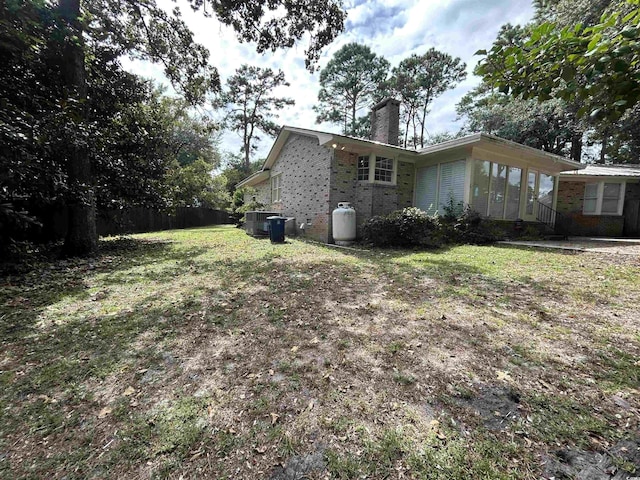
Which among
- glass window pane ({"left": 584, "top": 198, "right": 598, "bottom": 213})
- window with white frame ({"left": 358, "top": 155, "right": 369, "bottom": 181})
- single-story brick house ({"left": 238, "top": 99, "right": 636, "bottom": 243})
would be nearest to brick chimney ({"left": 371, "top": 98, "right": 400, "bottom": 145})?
single-story brick house ({"left": 238, "top": 99, "right": 636, "bottom": 243})

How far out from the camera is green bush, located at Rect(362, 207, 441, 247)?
8.30 metres

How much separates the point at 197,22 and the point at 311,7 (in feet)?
11.7

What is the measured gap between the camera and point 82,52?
6824 mm

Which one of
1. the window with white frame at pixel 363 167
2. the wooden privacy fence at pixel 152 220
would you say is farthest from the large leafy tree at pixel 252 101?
the window with white frame at pixel 363 167

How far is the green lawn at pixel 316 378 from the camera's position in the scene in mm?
1561

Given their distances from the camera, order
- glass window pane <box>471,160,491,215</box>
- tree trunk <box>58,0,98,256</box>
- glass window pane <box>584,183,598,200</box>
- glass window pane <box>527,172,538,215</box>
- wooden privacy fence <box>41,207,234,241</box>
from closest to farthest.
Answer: tree trunk <box>58,0,98,256</box>, wooden privacy fence <box>41,207,234,241</box>, glass window pane <box>471,160,491,215</box>, glass window pane <box>527,172,538,215</box>, glass window pane <box>584,183,598,200</box>

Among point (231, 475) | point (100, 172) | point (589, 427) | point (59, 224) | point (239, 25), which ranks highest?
point (239, 25)

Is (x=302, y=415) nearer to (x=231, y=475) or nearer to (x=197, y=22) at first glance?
(x=231, y=475)

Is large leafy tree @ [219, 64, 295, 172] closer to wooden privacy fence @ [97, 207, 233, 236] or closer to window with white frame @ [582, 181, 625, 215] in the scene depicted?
wooden privacy fence @ [97, 207, 233, 236]

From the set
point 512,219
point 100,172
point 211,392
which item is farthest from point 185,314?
point 512,219

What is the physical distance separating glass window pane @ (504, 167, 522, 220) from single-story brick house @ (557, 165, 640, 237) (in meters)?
4.24

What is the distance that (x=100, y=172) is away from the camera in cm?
→ 827

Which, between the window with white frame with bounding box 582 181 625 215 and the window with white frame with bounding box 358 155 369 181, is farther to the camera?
the window with white frame with bounding box 582 181 625 215

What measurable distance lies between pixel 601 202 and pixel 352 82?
2152cm
